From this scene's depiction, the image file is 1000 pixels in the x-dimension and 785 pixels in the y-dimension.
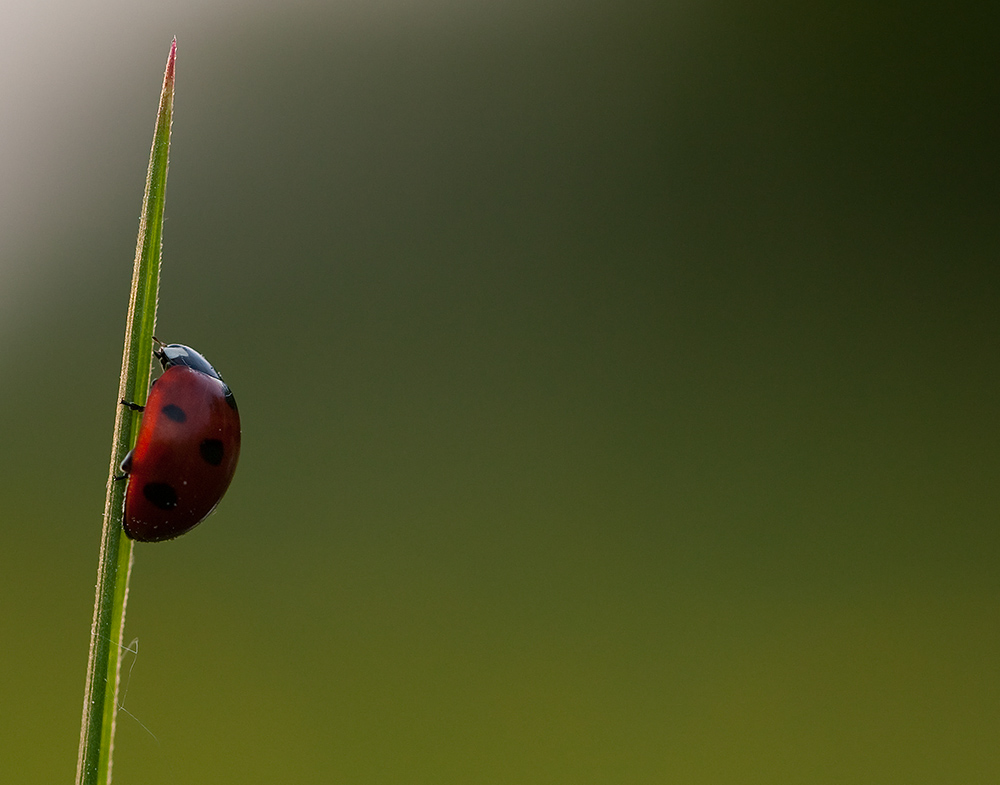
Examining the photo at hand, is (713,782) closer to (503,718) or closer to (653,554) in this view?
(503,718)

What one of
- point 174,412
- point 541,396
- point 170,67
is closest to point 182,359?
point 174,412

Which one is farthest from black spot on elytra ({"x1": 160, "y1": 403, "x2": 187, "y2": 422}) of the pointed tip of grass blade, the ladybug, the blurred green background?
the blurred green background

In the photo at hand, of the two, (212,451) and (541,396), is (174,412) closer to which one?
(212,451)

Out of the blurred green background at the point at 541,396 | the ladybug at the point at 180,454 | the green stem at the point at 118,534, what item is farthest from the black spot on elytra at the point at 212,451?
the blurred green background at the point at 541,396

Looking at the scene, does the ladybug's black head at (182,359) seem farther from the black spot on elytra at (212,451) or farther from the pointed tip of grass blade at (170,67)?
the pointed tip of grass blade at (170,67)

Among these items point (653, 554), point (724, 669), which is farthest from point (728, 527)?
point (724, 669)
